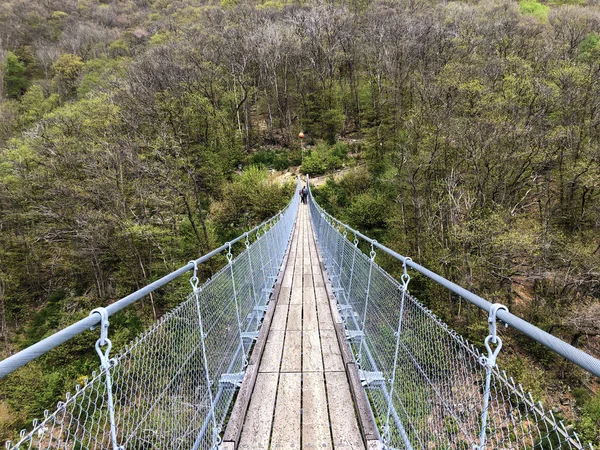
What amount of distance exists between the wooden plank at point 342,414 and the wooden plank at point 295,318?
1.14 metres

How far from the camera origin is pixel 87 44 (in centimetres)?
3744

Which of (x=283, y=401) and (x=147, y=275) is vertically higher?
(x=283, y=401)

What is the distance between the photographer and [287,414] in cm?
→ 264

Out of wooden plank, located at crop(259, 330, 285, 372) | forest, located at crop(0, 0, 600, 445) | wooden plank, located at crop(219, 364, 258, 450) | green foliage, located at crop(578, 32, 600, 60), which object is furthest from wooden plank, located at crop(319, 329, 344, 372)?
green foliage, located at crop(578, 32, 600, 60)

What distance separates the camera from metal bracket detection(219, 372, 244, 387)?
291 cm

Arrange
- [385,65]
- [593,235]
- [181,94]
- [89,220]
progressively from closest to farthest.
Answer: [593,235]
[89,220]
[181,94]
[385,65]

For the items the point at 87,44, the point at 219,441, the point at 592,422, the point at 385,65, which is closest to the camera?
the point at 219,441

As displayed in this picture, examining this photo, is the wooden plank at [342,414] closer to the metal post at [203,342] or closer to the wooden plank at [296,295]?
the metal post at [203,342]

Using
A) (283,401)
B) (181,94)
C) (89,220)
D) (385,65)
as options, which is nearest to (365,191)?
(385,65)

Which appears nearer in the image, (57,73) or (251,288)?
(251,288)

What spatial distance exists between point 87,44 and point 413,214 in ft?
140

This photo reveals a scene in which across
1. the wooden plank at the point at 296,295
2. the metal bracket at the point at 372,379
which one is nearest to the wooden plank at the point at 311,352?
the metal bracket at the point at 372,379

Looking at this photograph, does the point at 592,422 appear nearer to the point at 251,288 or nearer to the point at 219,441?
the point at 251,288

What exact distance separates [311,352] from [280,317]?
1091mm
